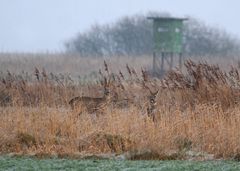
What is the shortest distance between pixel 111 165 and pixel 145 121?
2.81 meters

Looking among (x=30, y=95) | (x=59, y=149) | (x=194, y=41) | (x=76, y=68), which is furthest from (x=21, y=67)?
(x=194, y=41)

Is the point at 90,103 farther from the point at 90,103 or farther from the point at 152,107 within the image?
the point at 152,107

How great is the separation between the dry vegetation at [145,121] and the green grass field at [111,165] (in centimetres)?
86

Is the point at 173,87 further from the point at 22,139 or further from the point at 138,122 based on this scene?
the point at 22,139

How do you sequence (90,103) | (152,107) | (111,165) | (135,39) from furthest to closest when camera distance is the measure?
(135,39) < (90,103) < (152,107) < (111,165)

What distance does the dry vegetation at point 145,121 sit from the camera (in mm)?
10703

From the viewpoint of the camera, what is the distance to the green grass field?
28.8 ft

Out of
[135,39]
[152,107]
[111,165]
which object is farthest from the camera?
[135,39]

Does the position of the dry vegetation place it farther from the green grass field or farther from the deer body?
the green grass field

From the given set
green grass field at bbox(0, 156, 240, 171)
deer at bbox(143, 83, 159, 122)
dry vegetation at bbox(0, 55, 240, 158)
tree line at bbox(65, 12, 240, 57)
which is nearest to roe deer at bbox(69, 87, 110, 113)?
dry vegetation at bbox(0, 55, 240, 158)

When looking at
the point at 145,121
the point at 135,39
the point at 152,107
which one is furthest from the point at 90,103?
the point at 135,39

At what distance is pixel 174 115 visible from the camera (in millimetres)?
12102

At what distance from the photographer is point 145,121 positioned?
11.7 meters

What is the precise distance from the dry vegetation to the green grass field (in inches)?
33.8
